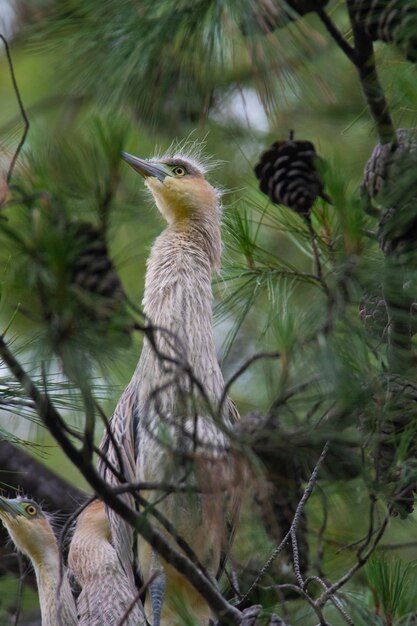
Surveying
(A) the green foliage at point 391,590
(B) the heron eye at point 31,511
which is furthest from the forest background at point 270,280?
(B) the heron eye at point 31,511

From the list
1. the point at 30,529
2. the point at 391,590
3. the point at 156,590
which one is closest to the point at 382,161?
the point at 391,590

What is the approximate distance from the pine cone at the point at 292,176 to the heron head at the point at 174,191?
77 centimetres

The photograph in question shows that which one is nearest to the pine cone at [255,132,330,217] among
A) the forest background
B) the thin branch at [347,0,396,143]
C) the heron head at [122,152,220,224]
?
the forest background

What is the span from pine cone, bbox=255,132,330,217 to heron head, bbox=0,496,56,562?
4.64ft

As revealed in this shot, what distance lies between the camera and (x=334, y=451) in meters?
2.04

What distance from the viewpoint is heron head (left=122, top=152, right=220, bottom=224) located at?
3.37 meters

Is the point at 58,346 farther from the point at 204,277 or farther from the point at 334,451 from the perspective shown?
the point at 204,277

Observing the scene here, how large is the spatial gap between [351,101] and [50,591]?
7.42 ft

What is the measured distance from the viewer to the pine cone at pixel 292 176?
8.23 feet

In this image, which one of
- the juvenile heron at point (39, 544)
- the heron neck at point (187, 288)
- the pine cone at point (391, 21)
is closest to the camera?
the pine cone at point (391, 21)

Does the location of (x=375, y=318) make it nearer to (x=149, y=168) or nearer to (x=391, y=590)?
(x=391, y=590)

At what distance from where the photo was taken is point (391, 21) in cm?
245

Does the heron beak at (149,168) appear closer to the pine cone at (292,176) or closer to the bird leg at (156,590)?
the pine cone at (292,176)

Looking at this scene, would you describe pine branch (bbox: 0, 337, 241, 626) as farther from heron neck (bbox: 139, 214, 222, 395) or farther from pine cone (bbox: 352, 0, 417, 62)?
pine cone (bbox: 352, 0, 417, 62)
